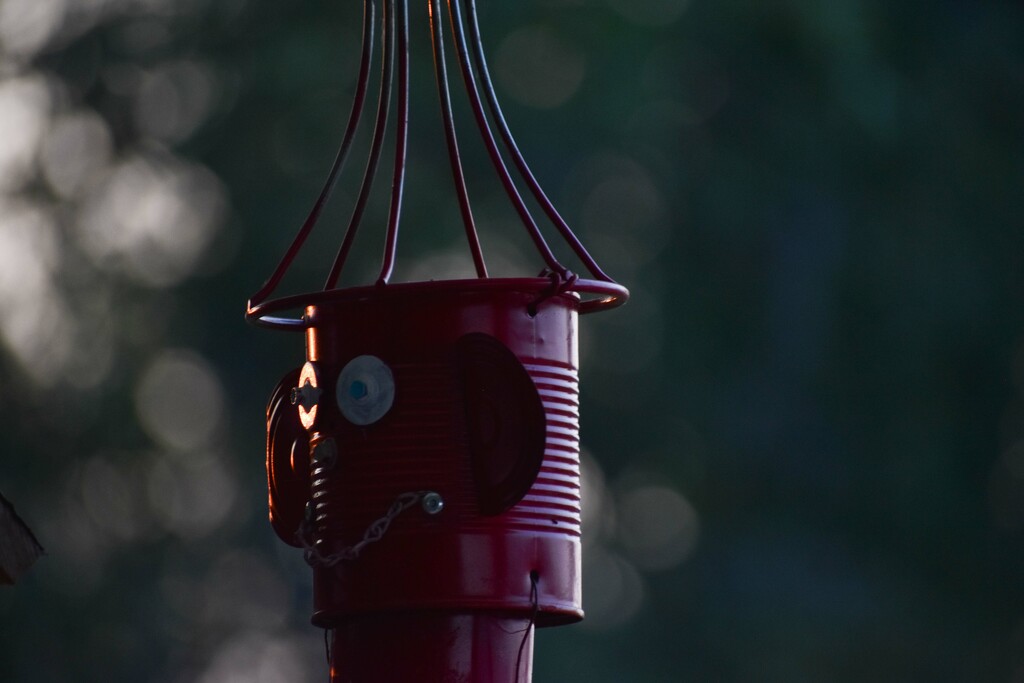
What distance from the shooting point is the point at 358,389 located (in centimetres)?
271

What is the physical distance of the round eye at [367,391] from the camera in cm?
270

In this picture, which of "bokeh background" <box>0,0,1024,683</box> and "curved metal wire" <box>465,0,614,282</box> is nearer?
"curved metal wire" <box>465,0,614,282</box>

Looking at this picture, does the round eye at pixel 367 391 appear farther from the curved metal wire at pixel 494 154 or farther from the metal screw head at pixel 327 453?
the curved metal wire at pixel 494 154

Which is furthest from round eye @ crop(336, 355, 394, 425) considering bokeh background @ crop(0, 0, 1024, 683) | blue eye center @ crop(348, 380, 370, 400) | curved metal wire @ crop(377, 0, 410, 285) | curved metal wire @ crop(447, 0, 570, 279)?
bokeh background @ crop(0, 0, 1024, 683)

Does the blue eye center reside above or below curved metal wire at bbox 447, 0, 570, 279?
below

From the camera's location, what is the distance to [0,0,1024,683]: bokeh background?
967cm

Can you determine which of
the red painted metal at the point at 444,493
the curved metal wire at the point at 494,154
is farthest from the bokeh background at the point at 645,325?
the curved metal wire at the point at 494,154

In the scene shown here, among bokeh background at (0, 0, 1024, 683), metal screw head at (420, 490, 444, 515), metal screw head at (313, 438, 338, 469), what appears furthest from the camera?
bokeh background at (0, 0, 1024, 683)

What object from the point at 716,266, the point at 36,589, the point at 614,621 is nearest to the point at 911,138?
the point at 716,266

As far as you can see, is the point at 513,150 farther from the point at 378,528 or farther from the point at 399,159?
the point at 378,528

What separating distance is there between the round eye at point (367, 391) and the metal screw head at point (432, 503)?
136 mm

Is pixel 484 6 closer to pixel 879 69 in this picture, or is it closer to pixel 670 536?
pixel 879 69

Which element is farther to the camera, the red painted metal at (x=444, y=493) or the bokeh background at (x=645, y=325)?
the bokeh background at (x=645, y=325)

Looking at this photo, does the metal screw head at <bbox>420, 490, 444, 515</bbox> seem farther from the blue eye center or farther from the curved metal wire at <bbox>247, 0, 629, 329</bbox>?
the curved metal wire at <bbox>247, 0, 629, 329</bbox>
